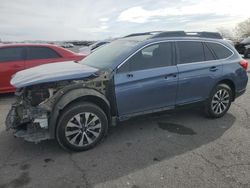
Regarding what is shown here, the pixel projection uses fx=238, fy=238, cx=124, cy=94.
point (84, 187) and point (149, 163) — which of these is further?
point (149, 163)

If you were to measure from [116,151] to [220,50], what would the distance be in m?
3.05

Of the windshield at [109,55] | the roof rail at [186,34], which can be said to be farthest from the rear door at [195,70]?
the windshield at [109,55]

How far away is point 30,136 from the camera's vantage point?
3.43 metres

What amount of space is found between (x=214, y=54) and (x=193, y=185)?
2.91 meters

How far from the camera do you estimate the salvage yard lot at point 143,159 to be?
2930 mm

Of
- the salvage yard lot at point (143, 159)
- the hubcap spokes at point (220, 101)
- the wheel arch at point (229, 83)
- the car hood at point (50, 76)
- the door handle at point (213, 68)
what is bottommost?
the salvage yard lot at point (143, 159)

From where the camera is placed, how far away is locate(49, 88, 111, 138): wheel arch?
3380 millimetres

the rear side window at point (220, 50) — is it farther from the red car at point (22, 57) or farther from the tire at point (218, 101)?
the red car at point (22, 57)

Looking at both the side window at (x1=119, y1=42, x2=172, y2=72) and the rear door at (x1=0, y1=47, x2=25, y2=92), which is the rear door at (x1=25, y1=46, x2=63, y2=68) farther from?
the side window at (x1=119, y1=42, x2=172, y2=72)

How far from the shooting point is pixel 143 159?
134 inches

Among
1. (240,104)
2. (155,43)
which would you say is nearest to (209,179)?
(155,43)

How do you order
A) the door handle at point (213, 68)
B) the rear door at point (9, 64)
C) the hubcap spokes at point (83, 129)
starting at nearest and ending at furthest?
1. the hubcap spokes at point (83, 129)
2. the door handle at point (213, 68)
3. the rear door at point (9, 64)

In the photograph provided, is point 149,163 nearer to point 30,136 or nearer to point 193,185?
point 193,185

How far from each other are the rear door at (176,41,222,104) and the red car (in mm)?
3967
